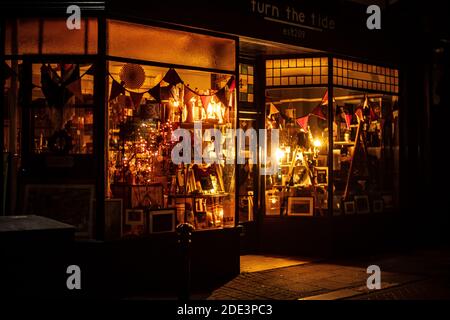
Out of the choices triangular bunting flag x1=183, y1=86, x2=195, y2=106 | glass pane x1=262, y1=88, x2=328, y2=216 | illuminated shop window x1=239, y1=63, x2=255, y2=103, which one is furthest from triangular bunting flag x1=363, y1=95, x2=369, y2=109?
triangular bunting flag x1=183, y1=86, x2=195, y2=106

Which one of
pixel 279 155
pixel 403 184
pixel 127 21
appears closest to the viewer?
pixel 127 21

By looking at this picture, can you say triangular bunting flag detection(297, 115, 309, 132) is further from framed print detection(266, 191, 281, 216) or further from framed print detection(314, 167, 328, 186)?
framed print detection(266, 191, 281, 216)

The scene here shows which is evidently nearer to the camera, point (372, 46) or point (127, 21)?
point (127, 21)

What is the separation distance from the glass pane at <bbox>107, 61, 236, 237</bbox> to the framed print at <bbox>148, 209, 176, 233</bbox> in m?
0.09

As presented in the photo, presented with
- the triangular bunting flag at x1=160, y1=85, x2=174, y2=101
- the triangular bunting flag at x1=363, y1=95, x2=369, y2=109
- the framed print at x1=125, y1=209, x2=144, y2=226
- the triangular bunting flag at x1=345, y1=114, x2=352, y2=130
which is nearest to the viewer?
the framed print at x1=125, y1=209, x2=144, y2=226

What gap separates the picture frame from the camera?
27.6 ft

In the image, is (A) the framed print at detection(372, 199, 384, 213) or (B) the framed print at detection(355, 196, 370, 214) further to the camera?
(A) the framed print at detection(372, 199, 384, 213)

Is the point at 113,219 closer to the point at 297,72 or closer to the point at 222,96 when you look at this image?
the point at 222,96

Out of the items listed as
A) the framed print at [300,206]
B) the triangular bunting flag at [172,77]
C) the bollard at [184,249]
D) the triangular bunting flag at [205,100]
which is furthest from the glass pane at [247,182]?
the bollard at [184,249]

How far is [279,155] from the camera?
480 inches

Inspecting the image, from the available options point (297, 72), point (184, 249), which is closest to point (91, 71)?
point (184, 249)

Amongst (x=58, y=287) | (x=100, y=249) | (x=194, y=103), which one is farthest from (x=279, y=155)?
(x=58, y=287)
